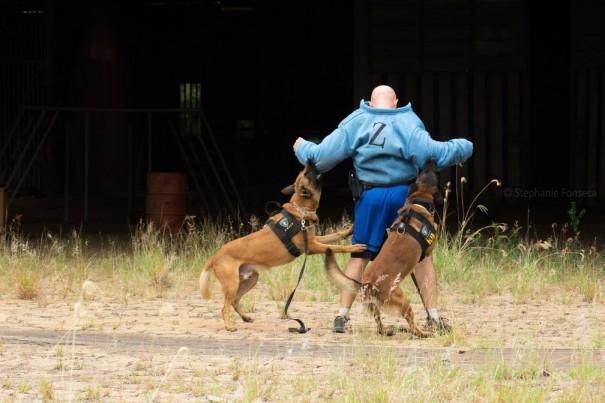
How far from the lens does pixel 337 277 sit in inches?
264

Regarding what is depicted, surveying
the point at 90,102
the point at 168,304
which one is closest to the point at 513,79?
the point at 90,102

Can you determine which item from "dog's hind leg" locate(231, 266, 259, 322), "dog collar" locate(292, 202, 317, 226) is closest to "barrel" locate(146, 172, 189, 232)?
"dog's hind leg" locate(231, 266, 259, 322)

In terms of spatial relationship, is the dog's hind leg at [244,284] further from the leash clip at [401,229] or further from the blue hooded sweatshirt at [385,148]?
the leash clip at [401,229]

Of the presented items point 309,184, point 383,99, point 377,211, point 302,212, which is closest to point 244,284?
point 302,212

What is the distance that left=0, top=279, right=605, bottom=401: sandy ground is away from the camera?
5.55 metres

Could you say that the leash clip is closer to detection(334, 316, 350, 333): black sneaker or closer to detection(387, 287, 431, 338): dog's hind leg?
detection(387, 287, 431, 338): dog's hind leg

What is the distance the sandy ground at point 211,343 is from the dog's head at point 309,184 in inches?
33.5

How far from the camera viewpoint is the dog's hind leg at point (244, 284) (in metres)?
7.15

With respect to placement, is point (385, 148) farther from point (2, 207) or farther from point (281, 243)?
point (2, 207)

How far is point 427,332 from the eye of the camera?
6867 millimetres

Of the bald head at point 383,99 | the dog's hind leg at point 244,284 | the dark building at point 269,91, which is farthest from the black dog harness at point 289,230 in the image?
the dark building at point 269,91

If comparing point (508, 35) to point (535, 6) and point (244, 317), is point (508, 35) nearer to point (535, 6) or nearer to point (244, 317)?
point (535, 6)

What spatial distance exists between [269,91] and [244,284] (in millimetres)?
11046

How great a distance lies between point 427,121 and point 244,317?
8111mm
